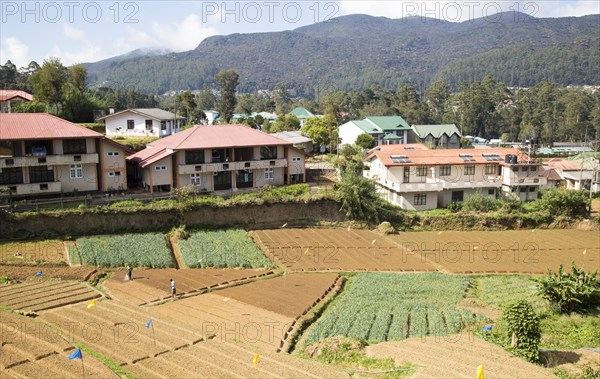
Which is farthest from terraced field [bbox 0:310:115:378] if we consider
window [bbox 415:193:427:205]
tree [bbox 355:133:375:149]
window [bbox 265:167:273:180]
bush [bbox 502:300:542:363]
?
tree [bbox 355:133:375:149]

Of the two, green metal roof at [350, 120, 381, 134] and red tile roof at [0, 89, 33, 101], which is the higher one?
red tile roof at [0, 89, 33, 101]

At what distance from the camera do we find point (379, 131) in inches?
2712

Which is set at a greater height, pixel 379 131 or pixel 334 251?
pixel 379 131

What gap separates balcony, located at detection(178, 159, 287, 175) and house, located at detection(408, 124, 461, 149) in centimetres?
3345

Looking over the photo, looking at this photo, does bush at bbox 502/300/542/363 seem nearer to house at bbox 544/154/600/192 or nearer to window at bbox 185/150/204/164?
window at bbox 185/150/204/164

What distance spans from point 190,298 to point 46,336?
22.7 feet

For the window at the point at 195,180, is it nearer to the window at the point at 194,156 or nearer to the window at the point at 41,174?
the window at the point at 194,156

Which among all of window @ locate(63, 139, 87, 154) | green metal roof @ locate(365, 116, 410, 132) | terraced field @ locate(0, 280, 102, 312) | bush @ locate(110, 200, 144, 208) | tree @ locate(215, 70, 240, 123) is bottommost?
terraced field @ locate(0, 280, 102, 312)

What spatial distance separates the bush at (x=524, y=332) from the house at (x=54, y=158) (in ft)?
91.6

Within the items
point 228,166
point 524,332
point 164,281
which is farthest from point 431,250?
point 164,281

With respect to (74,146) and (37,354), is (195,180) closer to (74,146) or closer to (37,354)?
(74,146)

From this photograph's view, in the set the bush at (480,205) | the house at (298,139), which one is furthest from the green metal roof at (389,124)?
the bush at (480,205)

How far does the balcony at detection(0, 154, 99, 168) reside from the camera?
1364 inches

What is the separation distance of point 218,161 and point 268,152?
424 centimetres
